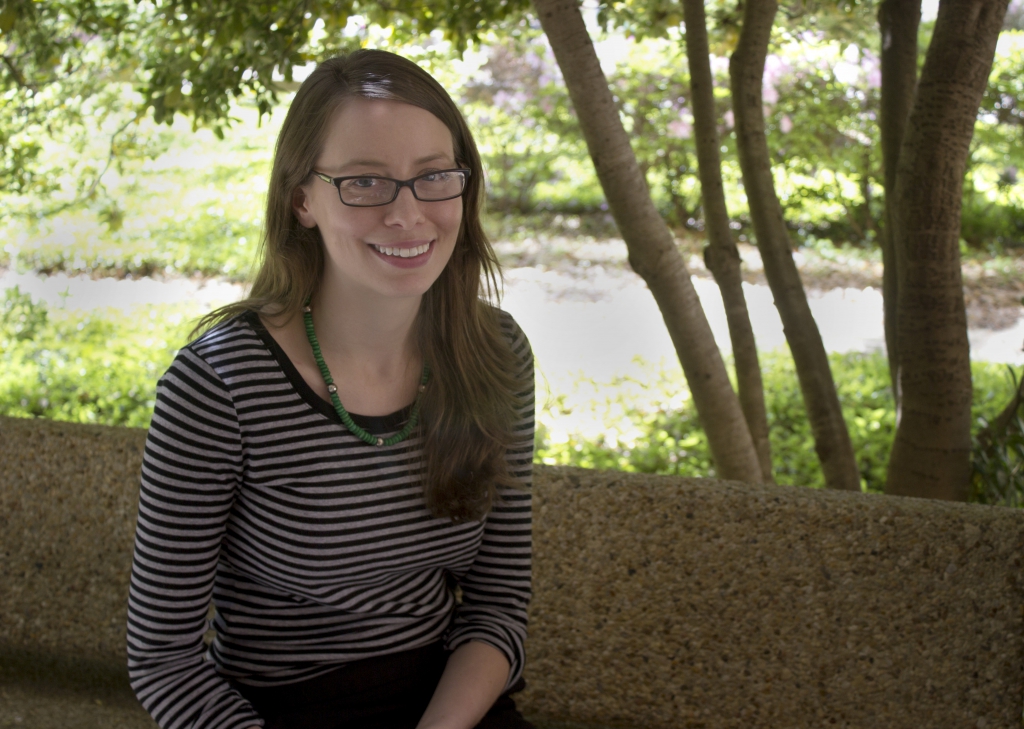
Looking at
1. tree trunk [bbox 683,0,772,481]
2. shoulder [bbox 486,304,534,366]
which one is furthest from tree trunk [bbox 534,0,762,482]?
shoulder [bbox 486,304,534,366]

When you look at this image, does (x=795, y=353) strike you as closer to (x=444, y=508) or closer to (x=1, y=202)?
(x=444, y=508)

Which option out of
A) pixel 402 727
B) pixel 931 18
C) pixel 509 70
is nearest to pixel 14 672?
pixel 402 727

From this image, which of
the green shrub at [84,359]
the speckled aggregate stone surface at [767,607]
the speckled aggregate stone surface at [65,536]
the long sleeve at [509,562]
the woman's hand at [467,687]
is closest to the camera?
the woman's hand at [467,687]

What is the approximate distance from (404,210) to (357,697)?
0.82m

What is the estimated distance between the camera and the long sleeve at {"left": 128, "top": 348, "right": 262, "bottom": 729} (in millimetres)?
1377

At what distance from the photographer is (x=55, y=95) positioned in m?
5.09

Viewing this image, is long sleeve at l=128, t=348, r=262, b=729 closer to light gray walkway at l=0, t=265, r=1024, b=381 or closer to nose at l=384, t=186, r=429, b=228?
nose at l=384, t=186, r=429, b=228

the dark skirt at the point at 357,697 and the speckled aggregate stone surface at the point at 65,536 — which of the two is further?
the speckled aggregate stone surface at the point at 65,536

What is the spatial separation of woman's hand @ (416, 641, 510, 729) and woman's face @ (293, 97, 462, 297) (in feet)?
2.11

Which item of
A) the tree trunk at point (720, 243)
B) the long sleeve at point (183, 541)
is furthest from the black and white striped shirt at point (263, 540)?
the tree trunk at point (720, 243)

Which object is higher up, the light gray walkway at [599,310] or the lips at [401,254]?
the lips at [401,254]

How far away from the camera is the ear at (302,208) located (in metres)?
1.54

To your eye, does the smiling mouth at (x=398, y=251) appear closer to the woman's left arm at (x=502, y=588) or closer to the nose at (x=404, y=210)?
the nose at (x=404, y=210)

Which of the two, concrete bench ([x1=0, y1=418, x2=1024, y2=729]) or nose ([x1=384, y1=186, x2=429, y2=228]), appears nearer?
nose ([x1=384, y1=186, x2=429, y2=228])
